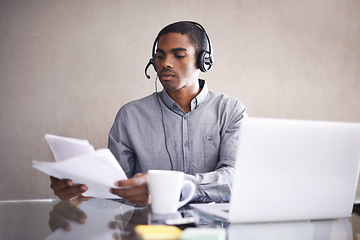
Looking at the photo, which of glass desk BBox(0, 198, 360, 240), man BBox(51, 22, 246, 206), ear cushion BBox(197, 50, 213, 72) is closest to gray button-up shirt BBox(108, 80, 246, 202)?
man BBox(51, 22, 246, 206)

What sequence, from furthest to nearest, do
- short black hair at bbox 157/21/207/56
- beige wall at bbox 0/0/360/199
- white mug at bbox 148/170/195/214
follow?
beige wall at bbox 0/0/360/199 < short black hair at bbox 157/21/207/56 < white mug at bbox 148/170/195/214

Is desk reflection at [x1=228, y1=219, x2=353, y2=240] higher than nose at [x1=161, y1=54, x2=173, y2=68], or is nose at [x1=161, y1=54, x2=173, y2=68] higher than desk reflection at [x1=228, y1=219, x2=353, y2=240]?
nose at [x1=161, y1=54, x2=173, y2=68]

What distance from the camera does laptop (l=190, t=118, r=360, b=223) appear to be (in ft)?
2.92

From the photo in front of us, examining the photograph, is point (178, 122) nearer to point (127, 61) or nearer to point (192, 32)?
point (192, 32)

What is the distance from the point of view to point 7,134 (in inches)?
89.3

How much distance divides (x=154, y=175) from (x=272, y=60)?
189 cm

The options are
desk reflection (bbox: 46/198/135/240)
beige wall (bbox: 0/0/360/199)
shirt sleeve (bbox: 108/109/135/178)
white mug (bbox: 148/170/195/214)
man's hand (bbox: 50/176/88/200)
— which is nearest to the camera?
desk reflection (bbox: 46/198/135/240)

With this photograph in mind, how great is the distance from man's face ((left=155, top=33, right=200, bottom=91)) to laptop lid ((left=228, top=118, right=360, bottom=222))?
0.96 metres

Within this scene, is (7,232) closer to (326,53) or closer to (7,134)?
(7,134)

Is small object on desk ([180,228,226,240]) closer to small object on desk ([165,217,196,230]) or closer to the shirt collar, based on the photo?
small object on desk ([165,217,196,230])

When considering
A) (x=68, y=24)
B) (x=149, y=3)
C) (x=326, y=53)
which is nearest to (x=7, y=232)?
(x=68, y=24)

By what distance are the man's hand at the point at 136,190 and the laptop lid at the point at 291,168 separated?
27cm

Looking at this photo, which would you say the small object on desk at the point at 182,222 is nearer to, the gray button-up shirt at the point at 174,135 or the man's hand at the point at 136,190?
the man's hand at the point at 136,190

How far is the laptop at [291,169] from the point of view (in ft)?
2.92
